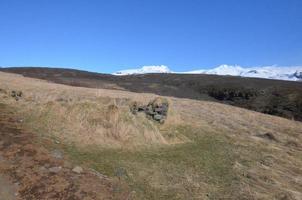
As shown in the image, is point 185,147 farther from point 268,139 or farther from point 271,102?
point 271,102

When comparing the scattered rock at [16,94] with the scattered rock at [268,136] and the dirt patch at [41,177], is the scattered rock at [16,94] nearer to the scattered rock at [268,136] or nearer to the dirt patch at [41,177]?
the dirt patch at [41,177]

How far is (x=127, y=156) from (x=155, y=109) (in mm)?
7023

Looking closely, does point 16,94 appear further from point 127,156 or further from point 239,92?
point 239,92

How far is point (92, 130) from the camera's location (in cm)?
1867

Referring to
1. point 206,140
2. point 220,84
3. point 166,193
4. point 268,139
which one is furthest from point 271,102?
point 166,193

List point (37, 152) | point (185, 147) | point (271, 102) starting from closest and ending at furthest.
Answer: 1. point (37, 152)
2. point (185, 147)
3. point (271, 102)

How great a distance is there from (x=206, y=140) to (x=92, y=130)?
→ 6601 mm

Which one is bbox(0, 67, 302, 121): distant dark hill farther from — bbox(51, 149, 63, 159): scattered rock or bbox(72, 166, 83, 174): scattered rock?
bbox(72, 166, 83, 174): scattered rock

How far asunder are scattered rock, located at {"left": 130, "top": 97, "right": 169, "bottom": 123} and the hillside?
1.90ft

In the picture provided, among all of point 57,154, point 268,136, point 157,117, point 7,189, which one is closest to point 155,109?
point 157,117

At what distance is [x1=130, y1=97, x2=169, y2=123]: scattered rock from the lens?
23327 mm

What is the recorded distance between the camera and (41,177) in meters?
13.9

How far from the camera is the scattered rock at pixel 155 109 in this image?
23327 millimetres

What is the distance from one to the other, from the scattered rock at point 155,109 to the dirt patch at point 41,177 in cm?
834
